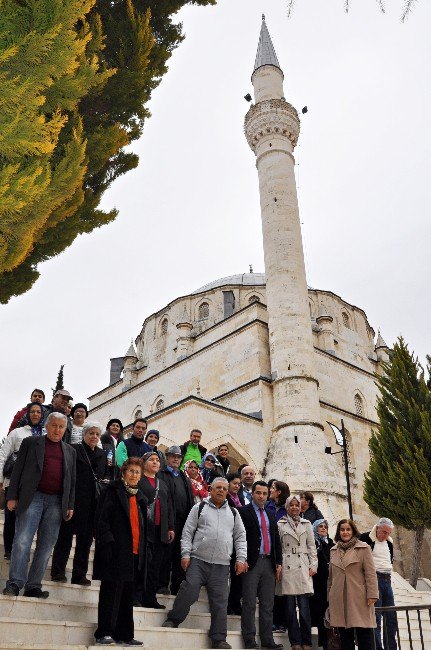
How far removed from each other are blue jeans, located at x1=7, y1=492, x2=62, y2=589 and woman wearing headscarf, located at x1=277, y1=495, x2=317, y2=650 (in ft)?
8.44

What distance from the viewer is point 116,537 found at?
183 inches

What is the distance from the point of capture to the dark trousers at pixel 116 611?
4.27 m

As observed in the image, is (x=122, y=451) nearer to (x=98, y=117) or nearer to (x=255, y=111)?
(x=98, y=117)

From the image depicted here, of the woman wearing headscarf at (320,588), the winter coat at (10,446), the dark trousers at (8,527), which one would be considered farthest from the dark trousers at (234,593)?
the winter coat at (10,446)

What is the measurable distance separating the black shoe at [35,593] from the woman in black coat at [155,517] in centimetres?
112

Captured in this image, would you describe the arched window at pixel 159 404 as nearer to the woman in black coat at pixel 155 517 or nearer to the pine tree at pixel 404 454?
the pine tree at pixel 404 454

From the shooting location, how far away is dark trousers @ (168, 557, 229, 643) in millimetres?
5098

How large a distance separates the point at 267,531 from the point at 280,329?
51.7 ft

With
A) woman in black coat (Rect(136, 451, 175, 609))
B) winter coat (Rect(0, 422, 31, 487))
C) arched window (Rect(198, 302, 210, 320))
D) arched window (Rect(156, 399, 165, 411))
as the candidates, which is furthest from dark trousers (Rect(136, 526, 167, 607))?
arched window (Rect(198, 302, 210, 320))

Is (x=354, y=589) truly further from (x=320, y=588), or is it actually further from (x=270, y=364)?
(x=270, y=364)

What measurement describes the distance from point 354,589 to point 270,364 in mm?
17059

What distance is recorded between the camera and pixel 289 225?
76.0 feet

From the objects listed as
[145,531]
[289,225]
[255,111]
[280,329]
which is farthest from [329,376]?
[145,531]

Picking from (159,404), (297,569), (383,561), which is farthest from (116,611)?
(159,404)
